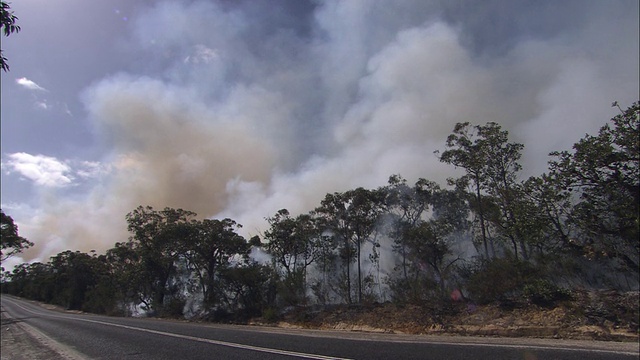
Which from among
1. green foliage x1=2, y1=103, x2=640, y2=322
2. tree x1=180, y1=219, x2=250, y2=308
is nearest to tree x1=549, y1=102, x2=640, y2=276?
green foliage x1=2, y1=103, x2=640, y2=322

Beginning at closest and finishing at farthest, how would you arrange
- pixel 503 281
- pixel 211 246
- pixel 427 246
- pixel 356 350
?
pixel 356 350, pixel 503 281, pixel 427 246, pixel 211 246

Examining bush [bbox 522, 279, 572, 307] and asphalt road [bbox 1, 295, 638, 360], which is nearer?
asphalt road [bbox 1, 295, 638, 360]

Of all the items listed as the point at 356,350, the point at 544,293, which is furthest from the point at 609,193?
the point at 356,350

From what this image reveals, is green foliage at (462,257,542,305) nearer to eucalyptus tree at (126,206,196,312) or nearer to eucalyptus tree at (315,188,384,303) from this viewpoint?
eucalyptus tree at (315,188,384,303)

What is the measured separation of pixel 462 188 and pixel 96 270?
238 feet

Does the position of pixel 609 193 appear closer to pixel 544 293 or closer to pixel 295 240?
pixel 544 293

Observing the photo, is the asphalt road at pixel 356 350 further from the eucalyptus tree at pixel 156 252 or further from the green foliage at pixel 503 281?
the eucalyptus tree at pixel 156 252

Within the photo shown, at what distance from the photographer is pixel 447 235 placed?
26.8 meters

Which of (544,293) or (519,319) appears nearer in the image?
(519,319)

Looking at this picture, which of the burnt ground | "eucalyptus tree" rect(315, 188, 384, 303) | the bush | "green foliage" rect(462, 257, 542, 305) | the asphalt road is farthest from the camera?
"eucalyptus tree" rect(315, 188, 384, 303)

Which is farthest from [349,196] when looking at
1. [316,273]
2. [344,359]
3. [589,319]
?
[344,359]

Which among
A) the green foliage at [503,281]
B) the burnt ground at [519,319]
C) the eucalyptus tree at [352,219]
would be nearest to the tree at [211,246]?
the eucalyptus tree at [352,219]

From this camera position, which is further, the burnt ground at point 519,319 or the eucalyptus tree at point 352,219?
the eucalyptus tree at point 352,219

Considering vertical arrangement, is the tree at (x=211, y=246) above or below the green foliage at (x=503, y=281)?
above
